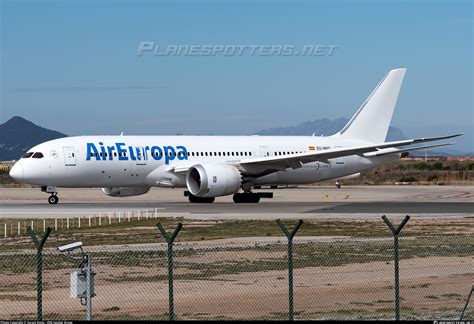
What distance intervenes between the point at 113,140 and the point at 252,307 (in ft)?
119

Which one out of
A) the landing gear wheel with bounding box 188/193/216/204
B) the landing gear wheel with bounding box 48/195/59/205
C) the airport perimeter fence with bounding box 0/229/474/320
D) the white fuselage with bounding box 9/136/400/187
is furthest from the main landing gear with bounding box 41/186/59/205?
the airport perimeter fence with bounding box 0/229/474/320

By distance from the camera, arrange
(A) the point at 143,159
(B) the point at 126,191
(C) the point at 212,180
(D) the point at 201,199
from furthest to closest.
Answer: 1. (B) the point at 126,191
2. (D) the point at 201,199
3. (A) the point at 143,159
4. (C) the point at 212,180

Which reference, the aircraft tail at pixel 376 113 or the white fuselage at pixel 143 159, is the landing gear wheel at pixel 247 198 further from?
the aircraft tail at pixel 376 113

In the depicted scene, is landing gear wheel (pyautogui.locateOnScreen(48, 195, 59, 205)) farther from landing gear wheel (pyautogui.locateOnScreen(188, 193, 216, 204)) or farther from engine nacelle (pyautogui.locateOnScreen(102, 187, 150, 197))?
landing gear wheel (pyautogui.locateOnScreen(188, 193, 216, 204))

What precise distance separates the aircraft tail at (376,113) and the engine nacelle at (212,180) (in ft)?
42.9

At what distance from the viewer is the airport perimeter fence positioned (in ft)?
63.8

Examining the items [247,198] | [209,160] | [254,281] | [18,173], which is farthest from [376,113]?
[254,281]

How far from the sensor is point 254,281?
918 inches

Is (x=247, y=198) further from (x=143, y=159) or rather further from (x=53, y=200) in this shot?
(x=53, y=200)

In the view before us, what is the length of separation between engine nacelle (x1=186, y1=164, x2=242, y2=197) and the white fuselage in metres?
1.67

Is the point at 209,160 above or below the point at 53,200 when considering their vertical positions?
above

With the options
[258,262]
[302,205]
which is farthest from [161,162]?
[258,262]

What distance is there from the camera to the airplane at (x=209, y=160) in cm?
5366

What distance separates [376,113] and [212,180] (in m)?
16.9
